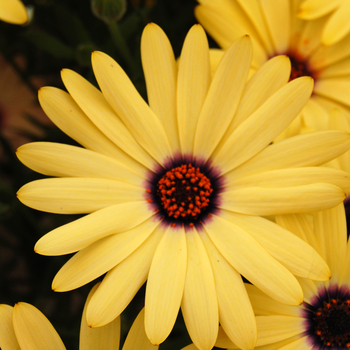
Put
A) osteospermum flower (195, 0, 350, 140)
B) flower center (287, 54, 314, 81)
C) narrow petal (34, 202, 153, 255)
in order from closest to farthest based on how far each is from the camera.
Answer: narrow petal (34, 202, 153, 255) < osteospermum flower (195, 0, 350, 140) < flower center (287, 54, 314, 81)

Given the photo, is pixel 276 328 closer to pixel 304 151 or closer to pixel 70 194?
pixel 304 151

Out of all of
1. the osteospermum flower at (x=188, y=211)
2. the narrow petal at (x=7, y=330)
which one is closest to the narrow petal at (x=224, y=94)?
the osteospermum flower at (x=188, y=211)

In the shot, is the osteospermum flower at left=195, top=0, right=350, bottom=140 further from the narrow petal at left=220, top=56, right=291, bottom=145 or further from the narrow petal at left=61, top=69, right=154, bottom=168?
the narrow petal at left=61, top=69, right=154, bottom=168

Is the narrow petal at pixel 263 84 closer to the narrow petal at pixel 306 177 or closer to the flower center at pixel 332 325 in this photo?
the narrow petal at pixel 306 177

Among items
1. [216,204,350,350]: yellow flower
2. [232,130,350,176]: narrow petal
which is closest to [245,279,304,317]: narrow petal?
[216,204,350,350]: yellow flower

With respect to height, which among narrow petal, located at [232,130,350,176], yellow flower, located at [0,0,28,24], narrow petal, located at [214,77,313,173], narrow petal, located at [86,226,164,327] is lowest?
narrow petal, located at [86,226,164,327]

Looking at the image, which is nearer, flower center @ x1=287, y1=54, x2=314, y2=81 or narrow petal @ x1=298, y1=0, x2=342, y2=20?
narrow petal @ x1=298, y1=0, x2=342, y2=20

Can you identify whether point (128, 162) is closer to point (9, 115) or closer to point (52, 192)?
point (52, 192)

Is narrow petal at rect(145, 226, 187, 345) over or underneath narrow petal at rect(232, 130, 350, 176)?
underneath

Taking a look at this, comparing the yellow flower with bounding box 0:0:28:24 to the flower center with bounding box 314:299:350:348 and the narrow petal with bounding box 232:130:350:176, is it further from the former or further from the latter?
the flower center with bounding box 314:299:350:348

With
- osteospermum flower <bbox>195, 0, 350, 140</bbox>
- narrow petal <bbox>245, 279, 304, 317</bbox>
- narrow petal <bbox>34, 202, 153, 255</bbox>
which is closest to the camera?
narrow petal <bbox>34, 202, 153, 255</bbox>
